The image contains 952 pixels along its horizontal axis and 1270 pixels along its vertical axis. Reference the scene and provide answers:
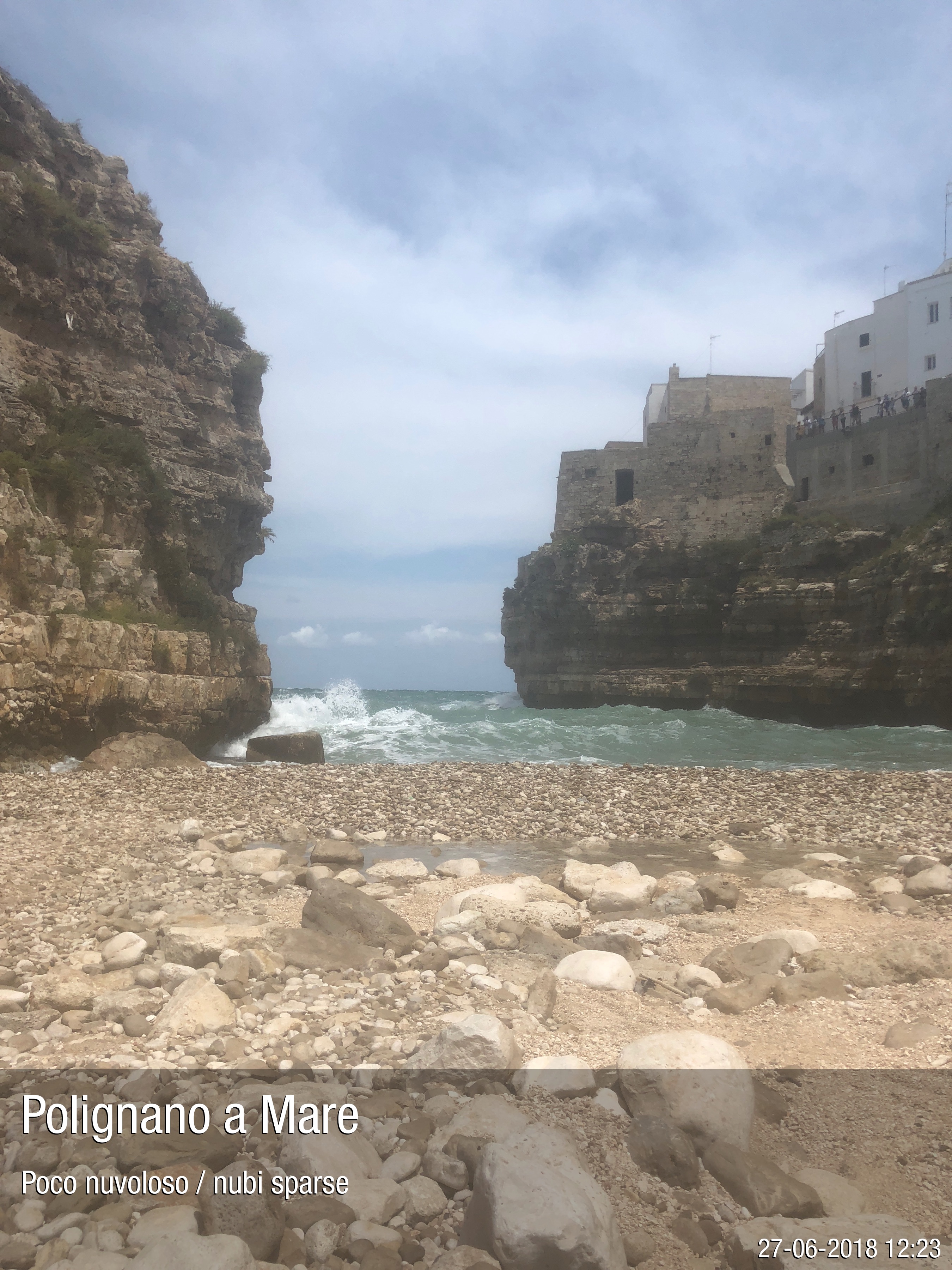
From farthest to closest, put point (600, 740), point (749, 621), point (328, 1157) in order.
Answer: point (749, 621) → point (600, 740) → point (328, 1157)

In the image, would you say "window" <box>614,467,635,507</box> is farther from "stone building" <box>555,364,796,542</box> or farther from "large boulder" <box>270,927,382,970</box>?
"large boulder" <box>270,927,382,970</box>

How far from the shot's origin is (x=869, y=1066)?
3.12m

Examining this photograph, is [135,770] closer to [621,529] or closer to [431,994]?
[431,994]

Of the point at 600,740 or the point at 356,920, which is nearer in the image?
the point at 356,920

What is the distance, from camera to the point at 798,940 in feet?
15.0

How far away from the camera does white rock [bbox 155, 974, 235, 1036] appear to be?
10.6 ft

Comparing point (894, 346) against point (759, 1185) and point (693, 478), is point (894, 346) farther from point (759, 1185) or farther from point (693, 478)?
point (759, 1185)

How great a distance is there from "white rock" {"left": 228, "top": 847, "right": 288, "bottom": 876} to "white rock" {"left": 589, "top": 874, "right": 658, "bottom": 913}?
115 inches

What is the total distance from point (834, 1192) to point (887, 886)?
180 inches

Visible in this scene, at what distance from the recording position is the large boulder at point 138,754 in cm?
1212

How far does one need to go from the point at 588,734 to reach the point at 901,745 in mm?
8620

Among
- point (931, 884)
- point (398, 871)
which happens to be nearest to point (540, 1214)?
point (398, 871)

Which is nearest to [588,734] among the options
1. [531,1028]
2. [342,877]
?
[342,877]

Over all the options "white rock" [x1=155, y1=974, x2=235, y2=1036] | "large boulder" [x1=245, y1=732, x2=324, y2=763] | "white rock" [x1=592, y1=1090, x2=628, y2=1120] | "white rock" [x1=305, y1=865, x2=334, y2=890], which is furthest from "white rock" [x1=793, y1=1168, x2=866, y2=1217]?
"large boulder" [x1=245, y1=732, x2=324, y2=763]
